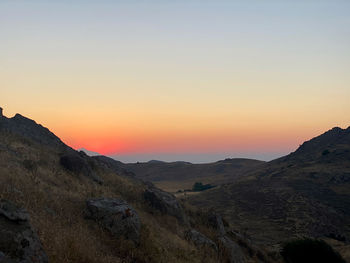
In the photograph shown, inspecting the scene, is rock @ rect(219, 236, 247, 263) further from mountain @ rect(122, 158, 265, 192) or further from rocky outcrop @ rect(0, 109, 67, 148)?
mountain @ rect(122, 158, 265, 192)

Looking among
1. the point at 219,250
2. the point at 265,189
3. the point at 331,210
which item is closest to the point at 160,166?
the point at 265,189

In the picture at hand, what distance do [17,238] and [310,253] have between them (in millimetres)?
22158

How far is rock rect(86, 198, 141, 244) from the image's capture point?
1016 centimetres

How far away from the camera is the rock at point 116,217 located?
10.2 metres

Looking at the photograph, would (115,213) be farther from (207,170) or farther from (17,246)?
(207,170)

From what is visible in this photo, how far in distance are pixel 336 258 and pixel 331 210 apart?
30.9 m

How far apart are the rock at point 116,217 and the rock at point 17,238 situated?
4101 mm

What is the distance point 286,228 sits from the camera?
4000cm

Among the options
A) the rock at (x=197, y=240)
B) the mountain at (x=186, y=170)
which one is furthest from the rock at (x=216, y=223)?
the mountain at (x=186, y=170)

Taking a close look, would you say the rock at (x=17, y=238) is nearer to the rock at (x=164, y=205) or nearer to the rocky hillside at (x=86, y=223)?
the rocky hillside at (x=86, y=223)

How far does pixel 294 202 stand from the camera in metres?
52.1

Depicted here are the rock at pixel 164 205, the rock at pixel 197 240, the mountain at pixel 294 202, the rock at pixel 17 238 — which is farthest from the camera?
the mountain at pixel 294 202

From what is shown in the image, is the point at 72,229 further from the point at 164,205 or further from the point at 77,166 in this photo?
the point at 77,166

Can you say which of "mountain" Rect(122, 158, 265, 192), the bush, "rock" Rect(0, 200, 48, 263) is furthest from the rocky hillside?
"mountain" Rect(122, 158, 265, 192)
